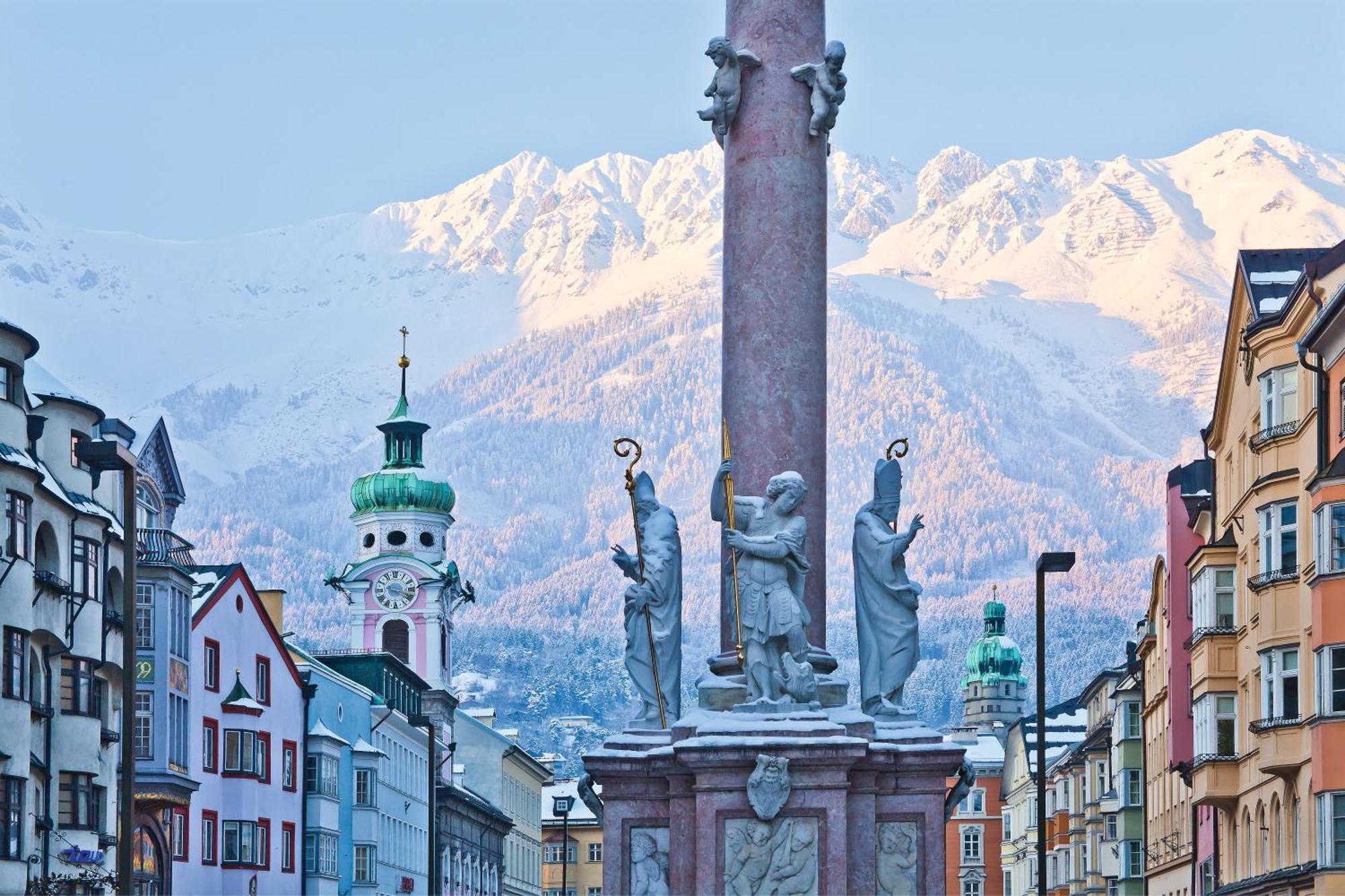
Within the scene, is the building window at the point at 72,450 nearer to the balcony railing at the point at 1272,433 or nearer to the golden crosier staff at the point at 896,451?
the balcony railing at the point at 1272,433

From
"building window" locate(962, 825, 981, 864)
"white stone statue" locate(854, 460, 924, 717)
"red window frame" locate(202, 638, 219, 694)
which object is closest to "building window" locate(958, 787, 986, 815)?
"building window" locate(962, 825, 981, 864)

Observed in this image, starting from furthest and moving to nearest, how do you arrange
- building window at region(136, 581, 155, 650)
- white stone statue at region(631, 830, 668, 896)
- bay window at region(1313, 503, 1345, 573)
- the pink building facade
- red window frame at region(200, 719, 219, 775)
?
1. red window frame at region(200, 719, 219, 775)
2. the pink building facade
3. building window at region(136, 581, 155, 650)
4. bay window at region(1313, 503, 1345, 573)
5. white stone statue at region(631, 830, 668, 896)

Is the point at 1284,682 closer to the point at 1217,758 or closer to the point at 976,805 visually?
the point at 1217,758

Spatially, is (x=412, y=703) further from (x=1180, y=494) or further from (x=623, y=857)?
(x=623, y=857)

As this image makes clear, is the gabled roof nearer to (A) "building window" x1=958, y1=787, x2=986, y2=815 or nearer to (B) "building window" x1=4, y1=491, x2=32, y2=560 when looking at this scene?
(B) "building window" x1=4, y1=491, x2=32, y2=560

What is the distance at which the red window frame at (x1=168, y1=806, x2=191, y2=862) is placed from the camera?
68375mm

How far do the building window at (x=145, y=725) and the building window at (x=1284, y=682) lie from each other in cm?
2804

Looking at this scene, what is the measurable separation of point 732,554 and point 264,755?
52882mm

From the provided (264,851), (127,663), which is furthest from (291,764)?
(127,663)

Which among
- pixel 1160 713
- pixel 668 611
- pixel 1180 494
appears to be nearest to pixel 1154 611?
pixel 1160 713

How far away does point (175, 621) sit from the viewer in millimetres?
66625

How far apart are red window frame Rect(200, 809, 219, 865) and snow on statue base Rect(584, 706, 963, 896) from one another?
48.1m

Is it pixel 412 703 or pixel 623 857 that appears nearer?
pixel 623 857

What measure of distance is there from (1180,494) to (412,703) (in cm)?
5585
